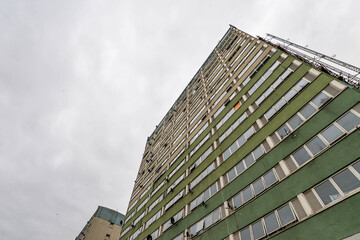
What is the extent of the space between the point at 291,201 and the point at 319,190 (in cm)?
191

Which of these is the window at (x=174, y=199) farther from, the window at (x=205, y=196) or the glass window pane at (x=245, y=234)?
the glass window pane at (x=245, y=234)

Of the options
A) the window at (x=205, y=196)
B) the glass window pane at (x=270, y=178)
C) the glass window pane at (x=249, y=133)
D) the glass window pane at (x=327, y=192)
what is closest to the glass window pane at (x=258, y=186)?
the glass window pane at (x=270, y=178)

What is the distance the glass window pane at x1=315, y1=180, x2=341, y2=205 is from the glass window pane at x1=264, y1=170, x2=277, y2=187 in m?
3.25

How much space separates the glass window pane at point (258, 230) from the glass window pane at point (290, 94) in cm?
1074

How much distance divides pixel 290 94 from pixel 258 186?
8728 millimetres

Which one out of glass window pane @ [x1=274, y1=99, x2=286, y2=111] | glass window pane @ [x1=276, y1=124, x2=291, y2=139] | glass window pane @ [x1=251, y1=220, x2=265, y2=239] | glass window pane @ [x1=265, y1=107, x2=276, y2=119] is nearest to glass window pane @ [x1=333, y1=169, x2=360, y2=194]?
glass window pane @ [x1=276, y1=124, x2=291, y2=139]

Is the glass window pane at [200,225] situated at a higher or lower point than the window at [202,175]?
lower

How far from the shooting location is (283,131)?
54.9ft

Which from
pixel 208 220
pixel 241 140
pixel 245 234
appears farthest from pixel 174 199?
pixel 245 234

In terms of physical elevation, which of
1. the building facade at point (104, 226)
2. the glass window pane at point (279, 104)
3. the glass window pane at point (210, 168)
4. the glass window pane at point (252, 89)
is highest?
the building facade at point (104, 226)

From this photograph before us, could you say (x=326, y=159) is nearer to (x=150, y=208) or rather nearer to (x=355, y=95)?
(x=355, y=95)

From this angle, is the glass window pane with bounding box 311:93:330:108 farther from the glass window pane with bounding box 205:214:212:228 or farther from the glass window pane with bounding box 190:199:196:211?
the glass window pane with bounding box 190:199:196:211

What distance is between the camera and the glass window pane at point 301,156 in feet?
45.1

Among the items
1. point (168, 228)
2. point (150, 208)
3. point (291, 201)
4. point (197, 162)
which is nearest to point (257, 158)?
point (291, 201)
